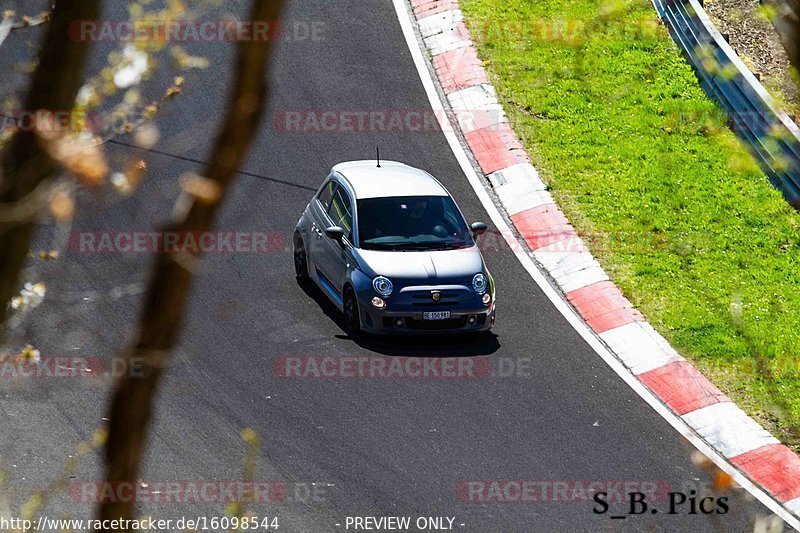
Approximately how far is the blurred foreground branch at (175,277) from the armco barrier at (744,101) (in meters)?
12.1

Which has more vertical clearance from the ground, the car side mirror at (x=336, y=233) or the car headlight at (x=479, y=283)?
the car side mirror at (x=336, y=233)

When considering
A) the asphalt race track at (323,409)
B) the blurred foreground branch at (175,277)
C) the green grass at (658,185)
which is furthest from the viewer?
the green grass at (658,185)

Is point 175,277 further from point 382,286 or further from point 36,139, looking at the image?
point 382,286

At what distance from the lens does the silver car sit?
12.1m

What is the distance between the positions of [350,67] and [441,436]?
8303 millimetres

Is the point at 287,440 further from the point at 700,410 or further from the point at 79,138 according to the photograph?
the point at 79,138

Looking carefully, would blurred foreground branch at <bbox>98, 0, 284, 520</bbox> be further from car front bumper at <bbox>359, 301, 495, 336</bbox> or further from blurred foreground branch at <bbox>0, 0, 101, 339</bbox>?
car front bumper at <bbox>359, 301, 495, 336</bbox>

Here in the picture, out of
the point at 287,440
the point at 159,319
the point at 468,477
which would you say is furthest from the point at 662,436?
the point at 159,319

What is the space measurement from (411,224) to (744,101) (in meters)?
5.63

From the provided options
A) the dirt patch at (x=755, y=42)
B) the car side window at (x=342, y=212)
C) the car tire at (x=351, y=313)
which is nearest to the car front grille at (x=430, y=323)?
the car tire at (x=351, y=313)

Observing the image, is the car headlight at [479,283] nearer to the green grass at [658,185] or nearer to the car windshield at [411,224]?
the car windshield at [411,224]

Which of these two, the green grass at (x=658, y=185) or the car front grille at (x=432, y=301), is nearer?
the car front grille at (x=432, y=301)

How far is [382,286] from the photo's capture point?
1204 cm

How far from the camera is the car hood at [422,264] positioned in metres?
12.2
